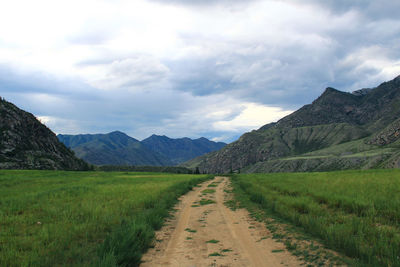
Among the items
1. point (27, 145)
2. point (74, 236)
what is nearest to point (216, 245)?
point (74, 236)

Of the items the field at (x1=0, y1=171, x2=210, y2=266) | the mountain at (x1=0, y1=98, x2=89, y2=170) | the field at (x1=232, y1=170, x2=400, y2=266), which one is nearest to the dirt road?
the field at (x1=0, y1=171, x2=210, y2=266)

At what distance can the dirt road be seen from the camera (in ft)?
26.1

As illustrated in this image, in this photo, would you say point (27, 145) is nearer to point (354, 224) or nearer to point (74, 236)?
point (74, 236)

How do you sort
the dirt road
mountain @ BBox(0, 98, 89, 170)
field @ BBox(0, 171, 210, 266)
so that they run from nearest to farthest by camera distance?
field @ BBox(0, 171, 210, 266) → the dirt road → mountain @ BBox(0, 98, 89, 170)

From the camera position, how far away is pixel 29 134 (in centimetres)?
17200

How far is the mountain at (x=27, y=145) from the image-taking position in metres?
144

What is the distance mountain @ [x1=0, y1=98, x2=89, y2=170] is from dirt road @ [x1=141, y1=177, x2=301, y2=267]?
155879 millimetres

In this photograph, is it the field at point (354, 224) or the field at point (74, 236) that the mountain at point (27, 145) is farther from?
the field at point (354, 224)

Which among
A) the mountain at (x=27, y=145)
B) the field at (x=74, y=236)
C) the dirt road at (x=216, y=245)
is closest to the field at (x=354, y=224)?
the dirt road at (x=216, y=245)

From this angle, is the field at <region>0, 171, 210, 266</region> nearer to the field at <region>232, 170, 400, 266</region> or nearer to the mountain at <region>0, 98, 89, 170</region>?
the field at <region>232, 170, 400, 266</region>

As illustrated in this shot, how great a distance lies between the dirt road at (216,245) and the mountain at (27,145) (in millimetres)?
155879

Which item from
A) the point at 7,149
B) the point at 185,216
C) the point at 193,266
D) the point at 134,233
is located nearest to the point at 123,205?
the point at 185,216

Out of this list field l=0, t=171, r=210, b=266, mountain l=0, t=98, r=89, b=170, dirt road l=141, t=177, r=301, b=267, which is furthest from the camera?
mountain l=0, t=98, r=89, b=170

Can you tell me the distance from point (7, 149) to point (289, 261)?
185 meters
